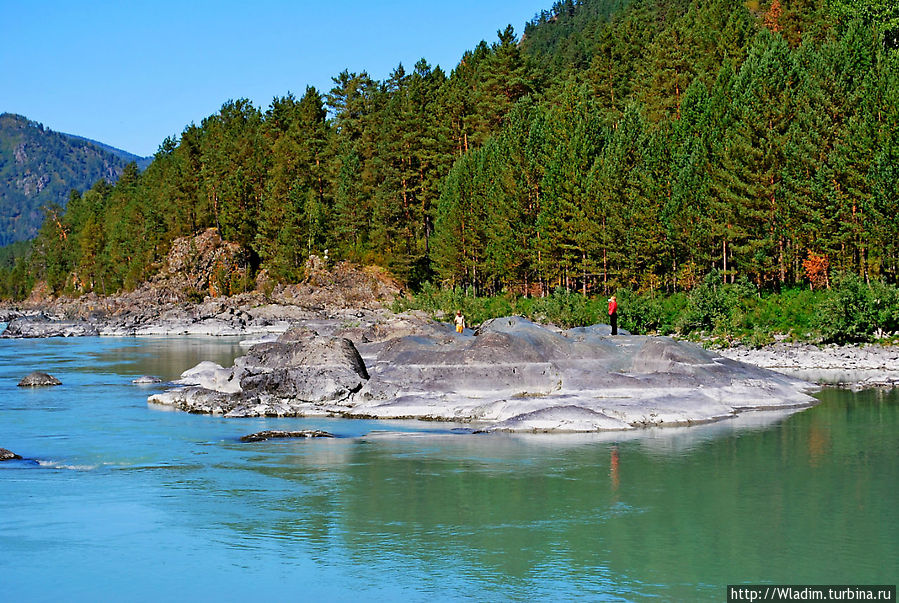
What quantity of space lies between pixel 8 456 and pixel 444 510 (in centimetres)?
1256

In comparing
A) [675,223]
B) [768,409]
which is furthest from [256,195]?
[768,409]

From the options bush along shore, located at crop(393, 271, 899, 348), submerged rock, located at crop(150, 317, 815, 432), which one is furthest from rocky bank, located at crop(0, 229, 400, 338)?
submerged rock, located at crop(150, 317, 815, 432)

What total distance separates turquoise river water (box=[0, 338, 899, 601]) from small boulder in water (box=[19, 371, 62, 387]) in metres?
11.6

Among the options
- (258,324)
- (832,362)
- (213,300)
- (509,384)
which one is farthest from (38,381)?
(213,300)

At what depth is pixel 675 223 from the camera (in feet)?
179

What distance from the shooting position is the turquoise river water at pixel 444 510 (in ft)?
43.6

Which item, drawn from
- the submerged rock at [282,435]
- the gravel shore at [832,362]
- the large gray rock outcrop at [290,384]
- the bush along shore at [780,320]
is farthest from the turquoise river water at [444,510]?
the bush along shore at [780,320]

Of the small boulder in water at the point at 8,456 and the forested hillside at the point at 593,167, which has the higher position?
the forested hillside at the point at 593,167

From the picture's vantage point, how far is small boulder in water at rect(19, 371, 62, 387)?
38531 millimetres

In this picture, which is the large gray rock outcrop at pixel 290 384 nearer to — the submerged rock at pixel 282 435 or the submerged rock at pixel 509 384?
the submerged rock at pixel 509 384

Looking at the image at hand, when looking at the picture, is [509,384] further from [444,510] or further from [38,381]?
[38,381]

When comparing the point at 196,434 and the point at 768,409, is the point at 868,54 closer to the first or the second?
the point at 768,409

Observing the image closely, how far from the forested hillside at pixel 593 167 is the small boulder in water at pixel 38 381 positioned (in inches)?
1359

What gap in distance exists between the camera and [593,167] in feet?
193
